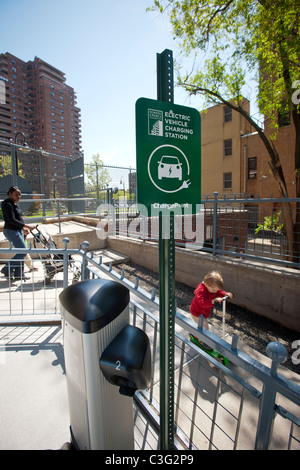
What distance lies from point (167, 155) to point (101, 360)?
1.07 meters

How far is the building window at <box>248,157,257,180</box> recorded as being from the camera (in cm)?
2062

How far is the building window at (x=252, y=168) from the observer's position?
2062 cm

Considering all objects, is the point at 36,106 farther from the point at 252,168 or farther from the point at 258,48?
the point at 258,48

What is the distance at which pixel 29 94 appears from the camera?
7819cm

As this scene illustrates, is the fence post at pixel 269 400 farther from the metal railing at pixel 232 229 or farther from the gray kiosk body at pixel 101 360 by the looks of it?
the metal railing at pixel 232 229

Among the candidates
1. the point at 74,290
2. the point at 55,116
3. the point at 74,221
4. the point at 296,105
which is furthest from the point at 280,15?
the point at 55,116

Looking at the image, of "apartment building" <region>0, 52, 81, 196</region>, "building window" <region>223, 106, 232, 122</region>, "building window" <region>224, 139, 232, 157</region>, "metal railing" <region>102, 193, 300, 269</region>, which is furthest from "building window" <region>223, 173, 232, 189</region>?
"apartment building" <region>0, 52, 81, 196</region>

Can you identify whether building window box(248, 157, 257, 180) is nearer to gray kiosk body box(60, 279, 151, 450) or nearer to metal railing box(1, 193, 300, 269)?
metal railing box(1, 193, 300, 269)

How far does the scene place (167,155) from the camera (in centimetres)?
110

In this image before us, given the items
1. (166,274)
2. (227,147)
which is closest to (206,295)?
(166,274)

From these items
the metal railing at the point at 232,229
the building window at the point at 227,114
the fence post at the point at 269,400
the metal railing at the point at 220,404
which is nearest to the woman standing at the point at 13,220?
the metal railing at the point at 220,404

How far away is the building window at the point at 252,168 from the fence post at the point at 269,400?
22153mm

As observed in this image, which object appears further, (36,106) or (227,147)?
(36,106)
